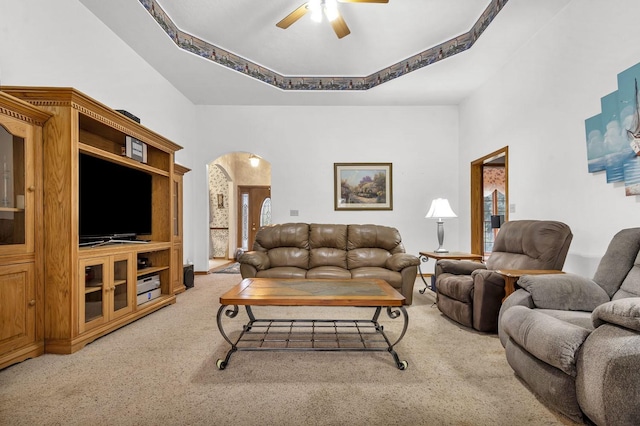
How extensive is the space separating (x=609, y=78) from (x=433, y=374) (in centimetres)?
262

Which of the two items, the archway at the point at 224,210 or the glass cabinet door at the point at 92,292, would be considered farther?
the archway at the point at 224,210

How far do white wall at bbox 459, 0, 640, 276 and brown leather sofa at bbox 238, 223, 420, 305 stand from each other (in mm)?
1546

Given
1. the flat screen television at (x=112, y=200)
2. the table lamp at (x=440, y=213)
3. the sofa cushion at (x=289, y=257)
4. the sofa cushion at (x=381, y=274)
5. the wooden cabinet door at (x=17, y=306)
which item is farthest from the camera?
the table lamp at (x=440, y=213)

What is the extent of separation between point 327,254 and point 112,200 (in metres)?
2.49

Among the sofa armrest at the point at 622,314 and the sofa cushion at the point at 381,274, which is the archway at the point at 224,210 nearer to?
the sofa cushion at the point at 381,274

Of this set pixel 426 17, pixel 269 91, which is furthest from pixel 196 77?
pixel 426 17

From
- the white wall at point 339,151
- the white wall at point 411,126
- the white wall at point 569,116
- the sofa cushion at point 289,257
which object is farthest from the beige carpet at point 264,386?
the white wall at point 339,151

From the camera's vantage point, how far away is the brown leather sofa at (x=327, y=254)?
3873 mm

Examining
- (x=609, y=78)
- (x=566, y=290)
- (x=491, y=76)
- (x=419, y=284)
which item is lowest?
(x=419, y=284)

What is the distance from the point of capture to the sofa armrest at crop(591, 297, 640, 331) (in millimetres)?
1297

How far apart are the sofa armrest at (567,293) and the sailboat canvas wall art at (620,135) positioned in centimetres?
87

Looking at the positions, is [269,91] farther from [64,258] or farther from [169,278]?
[64,258]

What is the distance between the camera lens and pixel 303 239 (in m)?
4.43

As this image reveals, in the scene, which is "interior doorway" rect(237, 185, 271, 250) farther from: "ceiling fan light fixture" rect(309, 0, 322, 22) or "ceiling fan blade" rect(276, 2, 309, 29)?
"ceiling fan light fixture" rect(309, 0, 322, 22)
